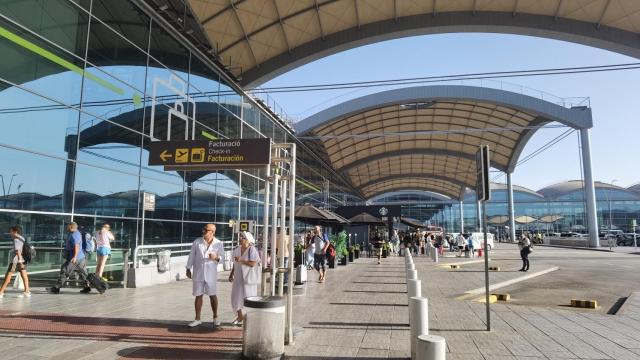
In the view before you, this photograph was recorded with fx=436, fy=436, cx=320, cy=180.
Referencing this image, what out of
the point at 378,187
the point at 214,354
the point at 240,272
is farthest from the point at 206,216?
the point at 378,187

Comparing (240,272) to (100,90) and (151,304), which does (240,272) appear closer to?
(151,304)

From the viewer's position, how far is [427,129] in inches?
1751

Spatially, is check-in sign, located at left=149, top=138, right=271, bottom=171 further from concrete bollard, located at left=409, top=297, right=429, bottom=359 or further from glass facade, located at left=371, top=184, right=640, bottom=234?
glass facade, located at left=371, top=184, right=640, bottom=234

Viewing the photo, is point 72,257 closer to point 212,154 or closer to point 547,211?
point 212,154

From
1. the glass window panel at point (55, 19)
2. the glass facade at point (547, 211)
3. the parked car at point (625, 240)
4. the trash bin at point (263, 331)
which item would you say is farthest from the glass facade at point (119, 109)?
the glass facade at point (547, 211)

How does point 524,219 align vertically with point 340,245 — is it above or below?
above

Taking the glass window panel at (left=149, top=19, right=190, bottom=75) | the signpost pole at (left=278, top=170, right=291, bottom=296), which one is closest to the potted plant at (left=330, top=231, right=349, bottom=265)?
the glass window panel at (left=149, top=19, right=190, bottom=75)

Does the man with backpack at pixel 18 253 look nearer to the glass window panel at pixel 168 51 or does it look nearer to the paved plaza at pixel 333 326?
the paved plaza at pixel 333 326

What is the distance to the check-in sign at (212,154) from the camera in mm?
7180

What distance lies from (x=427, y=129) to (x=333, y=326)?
39.2 m

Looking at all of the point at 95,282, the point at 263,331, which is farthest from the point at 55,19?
the point at 263,331

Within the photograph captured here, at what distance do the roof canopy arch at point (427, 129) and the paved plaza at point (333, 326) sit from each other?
62.8 feet

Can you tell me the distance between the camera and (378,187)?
76.8m

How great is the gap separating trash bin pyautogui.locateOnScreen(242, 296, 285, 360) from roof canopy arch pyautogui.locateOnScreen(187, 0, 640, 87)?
17.2 m
